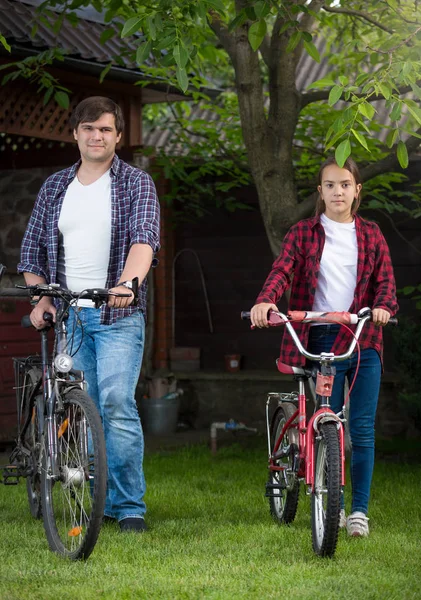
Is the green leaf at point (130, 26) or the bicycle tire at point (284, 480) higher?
the green leaf at point (130, 26)

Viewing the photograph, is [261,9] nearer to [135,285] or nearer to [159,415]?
[135,285]

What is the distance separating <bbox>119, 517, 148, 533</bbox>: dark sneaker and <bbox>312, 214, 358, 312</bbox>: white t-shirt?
1251 mm

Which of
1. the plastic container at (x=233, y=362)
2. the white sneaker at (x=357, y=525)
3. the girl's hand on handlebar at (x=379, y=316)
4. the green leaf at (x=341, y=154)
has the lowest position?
the plastic container at (x=233, y=362)

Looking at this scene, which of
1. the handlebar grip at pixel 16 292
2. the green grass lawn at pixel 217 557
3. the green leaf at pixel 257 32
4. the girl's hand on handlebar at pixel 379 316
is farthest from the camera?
the green leaf at pixel 257 32

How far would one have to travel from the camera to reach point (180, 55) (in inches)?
195

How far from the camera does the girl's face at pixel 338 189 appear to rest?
4.76 metres

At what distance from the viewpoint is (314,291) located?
4.78 metres

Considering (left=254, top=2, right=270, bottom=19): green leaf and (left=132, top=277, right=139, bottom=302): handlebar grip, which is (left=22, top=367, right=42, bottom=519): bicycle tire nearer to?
(left=132, top=277, right=139, bottom=302): handlebar grip

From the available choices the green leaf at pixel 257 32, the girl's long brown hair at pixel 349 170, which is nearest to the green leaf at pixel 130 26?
the green leaf at pixel 257 32

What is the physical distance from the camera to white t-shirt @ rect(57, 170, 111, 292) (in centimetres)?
483

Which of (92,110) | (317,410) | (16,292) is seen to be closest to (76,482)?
(16,292)

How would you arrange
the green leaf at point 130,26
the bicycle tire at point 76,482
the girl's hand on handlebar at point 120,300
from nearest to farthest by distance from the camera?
the bicycle tire at point 76,482 → the girl's hand on handlebar at point 120,300 → the green leaf at point 130,26

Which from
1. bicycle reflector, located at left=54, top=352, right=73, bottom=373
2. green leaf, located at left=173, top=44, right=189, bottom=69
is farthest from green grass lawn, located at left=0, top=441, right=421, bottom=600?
green leaf, located at left=173, top=44, right=189, bottom=69

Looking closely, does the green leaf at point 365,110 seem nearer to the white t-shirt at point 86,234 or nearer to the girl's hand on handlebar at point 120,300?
the white t-shirt at point 86,234
